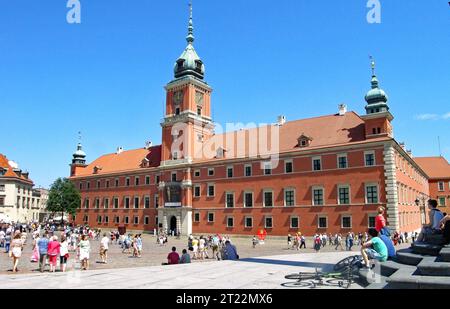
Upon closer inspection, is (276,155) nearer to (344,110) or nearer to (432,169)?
(344,110)

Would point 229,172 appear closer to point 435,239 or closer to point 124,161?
point 124,161

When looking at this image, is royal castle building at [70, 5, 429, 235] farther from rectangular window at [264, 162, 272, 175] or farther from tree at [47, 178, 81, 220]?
tree at [47, 178, 81, 220]

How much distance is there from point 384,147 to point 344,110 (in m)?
8.76

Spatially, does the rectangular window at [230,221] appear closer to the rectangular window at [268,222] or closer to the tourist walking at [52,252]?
the rectangular window at [268,222]

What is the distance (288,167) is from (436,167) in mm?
42871

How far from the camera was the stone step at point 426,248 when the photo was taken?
9.70 metres

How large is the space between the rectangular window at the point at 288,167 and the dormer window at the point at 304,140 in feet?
7.29

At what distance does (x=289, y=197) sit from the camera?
39.8m

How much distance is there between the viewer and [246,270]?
1206 cm

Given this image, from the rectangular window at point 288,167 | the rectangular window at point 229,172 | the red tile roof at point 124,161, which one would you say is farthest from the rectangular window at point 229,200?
the red tile roof at point 124,161

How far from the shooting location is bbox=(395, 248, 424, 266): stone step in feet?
31.6

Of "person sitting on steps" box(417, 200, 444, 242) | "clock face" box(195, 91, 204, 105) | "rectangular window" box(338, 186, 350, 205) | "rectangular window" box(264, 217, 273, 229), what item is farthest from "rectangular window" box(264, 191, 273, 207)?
"person sitting on steps" box(417, 200, 444, 242)

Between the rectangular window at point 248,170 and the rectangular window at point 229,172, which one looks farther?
the rectangular window at point 229,172
